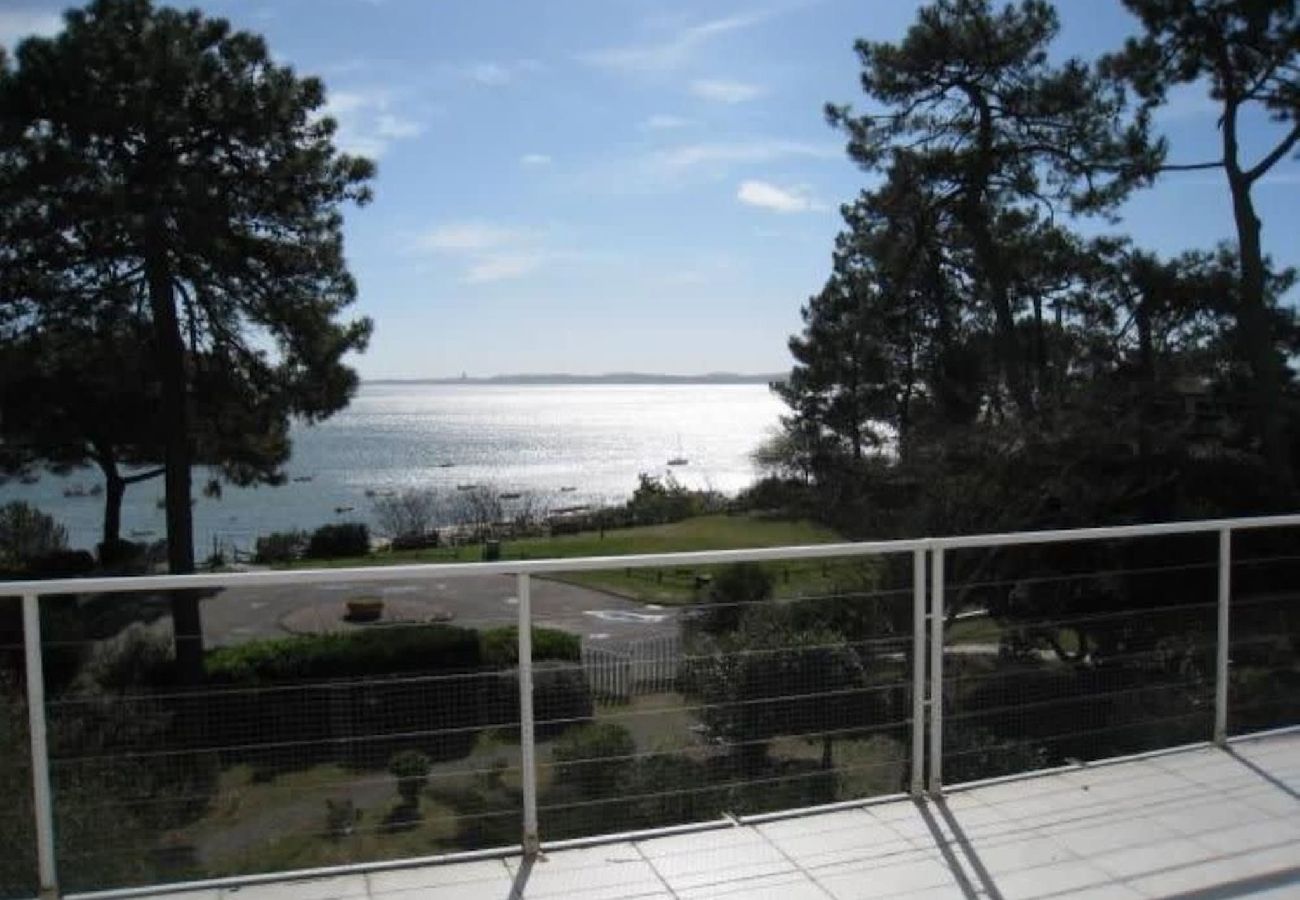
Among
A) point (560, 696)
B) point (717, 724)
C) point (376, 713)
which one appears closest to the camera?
point (376, 713)

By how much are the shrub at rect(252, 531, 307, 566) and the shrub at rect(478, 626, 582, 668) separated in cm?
2449

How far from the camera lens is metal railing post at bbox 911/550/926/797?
376 centimetres

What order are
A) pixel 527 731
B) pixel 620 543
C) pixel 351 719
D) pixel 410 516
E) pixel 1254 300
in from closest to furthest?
pixel 527 731
pixel 351 719
pixel 1254 300
pixel 620 543
pixel 410 516

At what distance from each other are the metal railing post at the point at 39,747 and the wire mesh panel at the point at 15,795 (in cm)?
22

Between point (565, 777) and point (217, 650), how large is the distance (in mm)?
14835

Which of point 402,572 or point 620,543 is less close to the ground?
point 402,572

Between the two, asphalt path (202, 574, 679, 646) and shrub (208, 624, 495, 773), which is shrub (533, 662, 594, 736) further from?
asphalt path (202, 574, 679, 646)

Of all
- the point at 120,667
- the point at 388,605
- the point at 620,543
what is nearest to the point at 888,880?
the point at 120,667

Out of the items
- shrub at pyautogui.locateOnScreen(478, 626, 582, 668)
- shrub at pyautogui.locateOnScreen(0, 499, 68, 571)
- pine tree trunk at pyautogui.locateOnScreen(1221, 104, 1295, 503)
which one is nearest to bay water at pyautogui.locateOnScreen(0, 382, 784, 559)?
shrub at pyautogui.locateOnScreen(0, 499, 68, 571)

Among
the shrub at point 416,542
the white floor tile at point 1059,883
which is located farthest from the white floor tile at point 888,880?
the shrub at point 416,542

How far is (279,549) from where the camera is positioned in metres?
41.1

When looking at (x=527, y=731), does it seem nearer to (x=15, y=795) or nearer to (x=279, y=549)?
(x=15, y=795)

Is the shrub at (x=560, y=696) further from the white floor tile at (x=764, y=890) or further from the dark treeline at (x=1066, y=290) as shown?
the dark treeline at (x=1066, y=290)

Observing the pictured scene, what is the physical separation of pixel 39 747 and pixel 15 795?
9.07 feet
